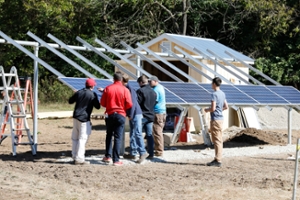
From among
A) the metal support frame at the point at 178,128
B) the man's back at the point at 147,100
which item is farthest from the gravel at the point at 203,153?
the man's back at the point at 147,100

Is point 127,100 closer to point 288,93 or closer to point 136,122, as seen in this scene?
point 136,122

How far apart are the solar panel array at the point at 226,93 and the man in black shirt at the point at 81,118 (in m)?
0.45

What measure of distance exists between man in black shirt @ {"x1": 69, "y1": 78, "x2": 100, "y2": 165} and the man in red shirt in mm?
259

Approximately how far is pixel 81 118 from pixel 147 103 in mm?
1515

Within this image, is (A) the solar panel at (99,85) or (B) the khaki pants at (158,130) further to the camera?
(B) the khaki pants at (158,130)

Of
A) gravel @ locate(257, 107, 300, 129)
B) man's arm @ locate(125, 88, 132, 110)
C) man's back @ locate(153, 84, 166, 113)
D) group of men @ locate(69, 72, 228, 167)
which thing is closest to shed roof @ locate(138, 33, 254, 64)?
gravel @ locate(257, 107, 300, 129)

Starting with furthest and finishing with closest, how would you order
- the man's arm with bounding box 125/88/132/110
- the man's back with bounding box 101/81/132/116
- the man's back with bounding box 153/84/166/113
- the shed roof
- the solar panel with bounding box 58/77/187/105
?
1. the shed roof
2. the man's back with bounding box 153/84/166/113
3. the solar panel with bounding box 58/77/187/105
4. the man's arm with bounding box 125/88/132/110
5. the man's back with bounding box 101/81/132/116

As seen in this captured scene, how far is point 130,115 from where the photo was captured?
12969 mm

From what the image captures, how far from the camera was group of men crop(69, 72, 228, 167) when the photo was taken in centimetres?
1266

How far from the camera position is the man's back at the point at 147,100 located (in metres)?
13.5

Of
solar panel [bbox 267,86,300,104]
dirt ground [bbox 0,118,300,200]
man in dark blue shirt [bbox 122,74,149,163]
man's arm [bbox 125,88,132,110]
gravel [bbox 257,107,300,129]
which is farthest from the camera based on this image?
gravel [bbox 257,107,300,129]

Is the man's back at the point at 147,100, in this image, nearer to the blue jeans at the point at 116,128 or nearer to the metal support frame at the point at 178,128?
the blue jeans at the point at 116,128

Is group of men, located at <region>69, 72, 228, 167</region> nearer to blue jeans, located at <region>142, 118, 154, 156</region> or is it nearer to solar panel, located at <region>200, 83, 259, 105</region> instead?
blue jeans, located at <region>142, 118, 154, 156</region>

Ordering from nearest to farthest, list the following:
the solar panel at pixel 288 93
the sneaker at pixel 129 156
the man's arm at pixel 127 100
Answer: the man's arm at pixel 127 100, the sneaker at pixel 129 156, the solar panel at pixel 288 93
